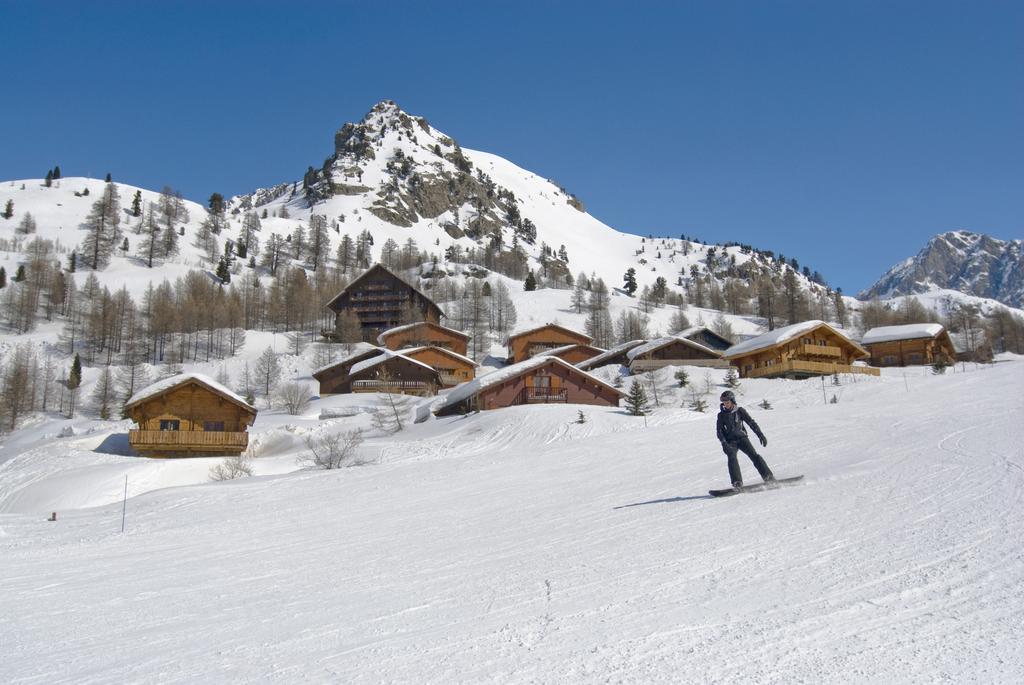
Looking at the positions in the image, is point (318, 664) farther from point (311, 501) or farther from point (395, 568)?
point (311, 501)

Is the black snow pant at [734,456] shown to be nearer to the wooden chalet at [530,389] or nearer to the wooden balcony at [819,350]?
the wooden chalet at [530,389]

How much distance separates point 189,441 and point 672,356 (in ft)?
139

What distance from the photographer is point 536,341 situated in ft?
255

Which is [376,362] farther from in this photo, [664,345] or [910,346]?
[910,346]

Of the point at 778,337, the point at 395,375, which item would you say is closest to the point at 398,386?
the point at 395,375

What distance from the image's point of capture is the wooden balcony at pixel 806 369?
52719 millimetres

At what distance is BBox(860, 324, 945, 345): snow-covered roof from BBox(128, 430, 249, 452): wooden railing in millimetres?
57775

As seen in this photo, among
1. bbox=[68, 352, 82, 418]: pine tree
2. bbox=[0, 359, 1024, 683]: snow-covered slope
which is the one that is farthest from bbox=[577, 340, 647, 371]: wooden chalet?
bbox=[0, 359, 1024, 683]: snow-covered slope

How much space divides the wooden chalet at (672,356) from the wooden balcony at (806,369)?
9.72m

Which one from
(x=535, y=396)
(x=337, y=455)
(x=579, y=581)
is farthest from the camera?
(x=535, y=396)

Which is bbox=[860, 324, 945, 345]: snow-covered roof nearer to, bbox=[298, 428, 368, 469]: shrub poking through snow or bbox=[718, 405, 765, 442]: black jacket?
bbox=[298, 428, 368, 469]: shrub poking through snow

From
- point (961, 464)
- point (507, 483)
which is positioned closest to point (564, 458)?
point (507, 483)

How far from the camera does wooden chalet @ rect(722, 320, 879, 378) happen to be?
2098 inches

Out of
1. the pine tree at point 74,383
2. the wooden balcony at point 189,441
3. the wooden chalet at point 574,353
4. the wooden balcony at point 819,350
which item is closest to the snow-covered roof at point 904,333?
the wooden balcony at point 819,350
